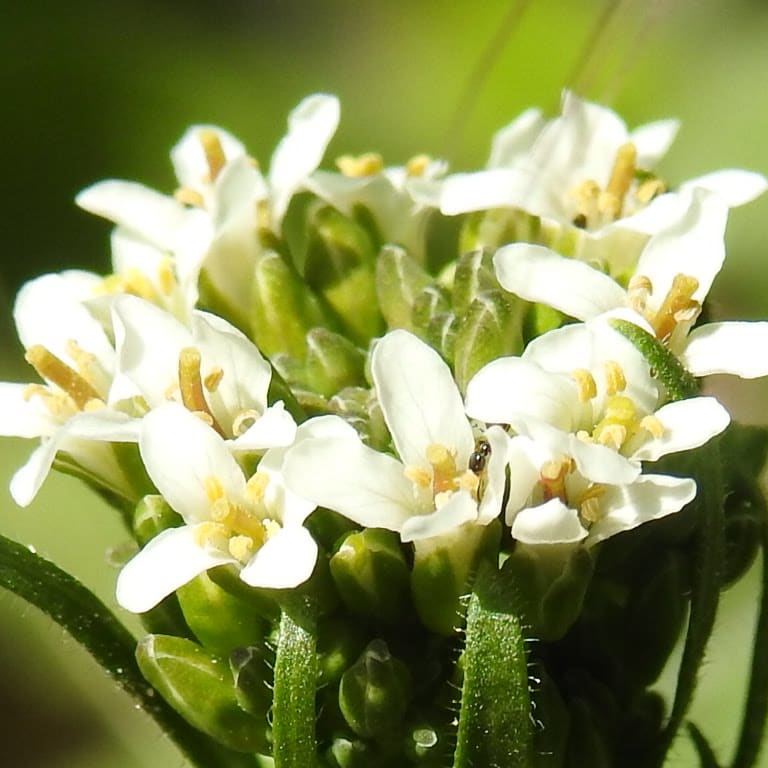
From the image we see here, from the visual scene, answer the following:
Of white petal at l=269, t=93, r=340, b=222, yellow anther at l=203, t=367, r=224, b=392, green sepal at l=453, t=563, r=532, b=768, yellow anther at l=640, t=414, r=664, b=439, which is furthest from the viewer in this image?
white petal at l=269, t=93, r=340, b=222

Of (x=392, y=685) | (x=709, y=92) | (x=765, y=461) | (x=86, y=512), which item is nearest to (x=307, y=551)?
(x=392, y=685)

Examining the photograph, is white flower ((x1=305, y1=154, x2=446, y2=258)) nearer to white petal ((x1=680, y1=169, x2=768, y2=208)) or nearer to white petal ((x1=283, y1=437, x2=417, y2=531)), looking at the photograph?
white petal ((x1=680, y1=169, x2=768, y2=208))

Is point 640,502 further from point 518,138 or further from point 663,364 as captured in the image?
point 518,138

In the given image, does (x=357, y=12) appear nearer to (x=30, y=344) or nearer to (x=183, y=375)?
(x=30, y=344)

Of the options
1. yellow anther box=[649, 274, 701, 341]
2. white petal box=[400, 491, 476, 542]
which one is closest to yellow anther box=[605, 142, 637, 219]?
yellow anther box=[649, 274, 701, 341]

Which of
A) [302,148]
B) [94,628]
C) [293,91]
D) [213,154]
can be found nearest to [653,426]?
[94,628]
